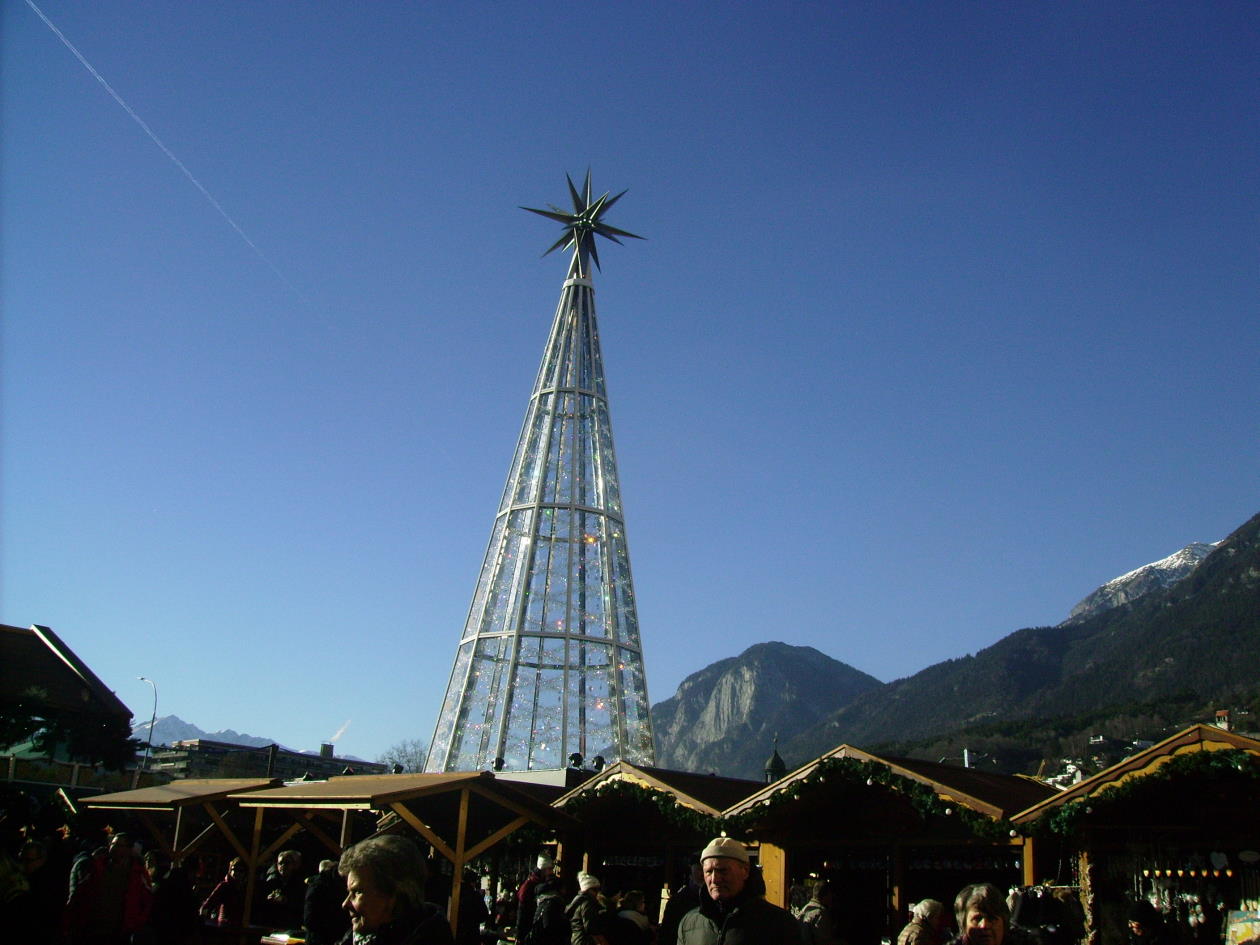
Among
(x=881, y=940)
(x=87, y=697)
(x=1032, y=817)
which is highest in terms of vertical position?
(x=87, y=697)

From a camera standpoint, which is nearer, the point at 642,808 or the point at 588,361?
the point at 642,808

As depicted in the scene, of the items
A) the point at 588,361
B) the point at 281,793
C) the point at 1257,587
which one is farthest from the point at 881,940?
the point at 1257,587

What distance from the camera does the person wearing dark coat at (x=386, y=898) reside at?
4.09 m

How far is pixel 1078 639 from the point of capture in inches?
6152

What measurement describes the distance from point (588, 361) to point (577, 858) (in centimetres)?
1814

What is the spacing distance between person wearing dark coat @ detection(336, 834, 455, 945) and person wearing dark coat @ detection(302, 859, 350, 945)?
3.86 metres

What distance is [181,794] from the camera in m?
18.6

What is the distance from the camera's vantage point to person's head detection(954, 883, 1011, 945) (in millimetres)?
4715

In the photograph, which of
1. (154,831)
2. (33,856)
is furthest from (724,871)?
(154,831)

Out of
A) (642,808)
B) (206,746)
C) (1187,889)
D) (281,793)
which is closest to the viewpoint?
(1187,889)

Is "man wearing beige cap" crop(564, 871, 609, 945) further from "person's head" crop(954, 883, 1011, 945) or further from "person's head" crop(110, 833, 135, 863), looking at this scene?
"person's head" crop(110, 833, 135, 863)

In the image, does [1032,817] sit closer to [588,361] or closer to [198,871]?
[198,871]

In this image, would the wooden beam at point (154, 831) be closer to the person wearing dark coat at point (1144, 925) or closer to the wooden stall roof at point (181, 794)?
the wooden stall roof at point (181, 794)

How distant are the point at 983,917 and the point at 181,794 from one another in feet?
56.2
